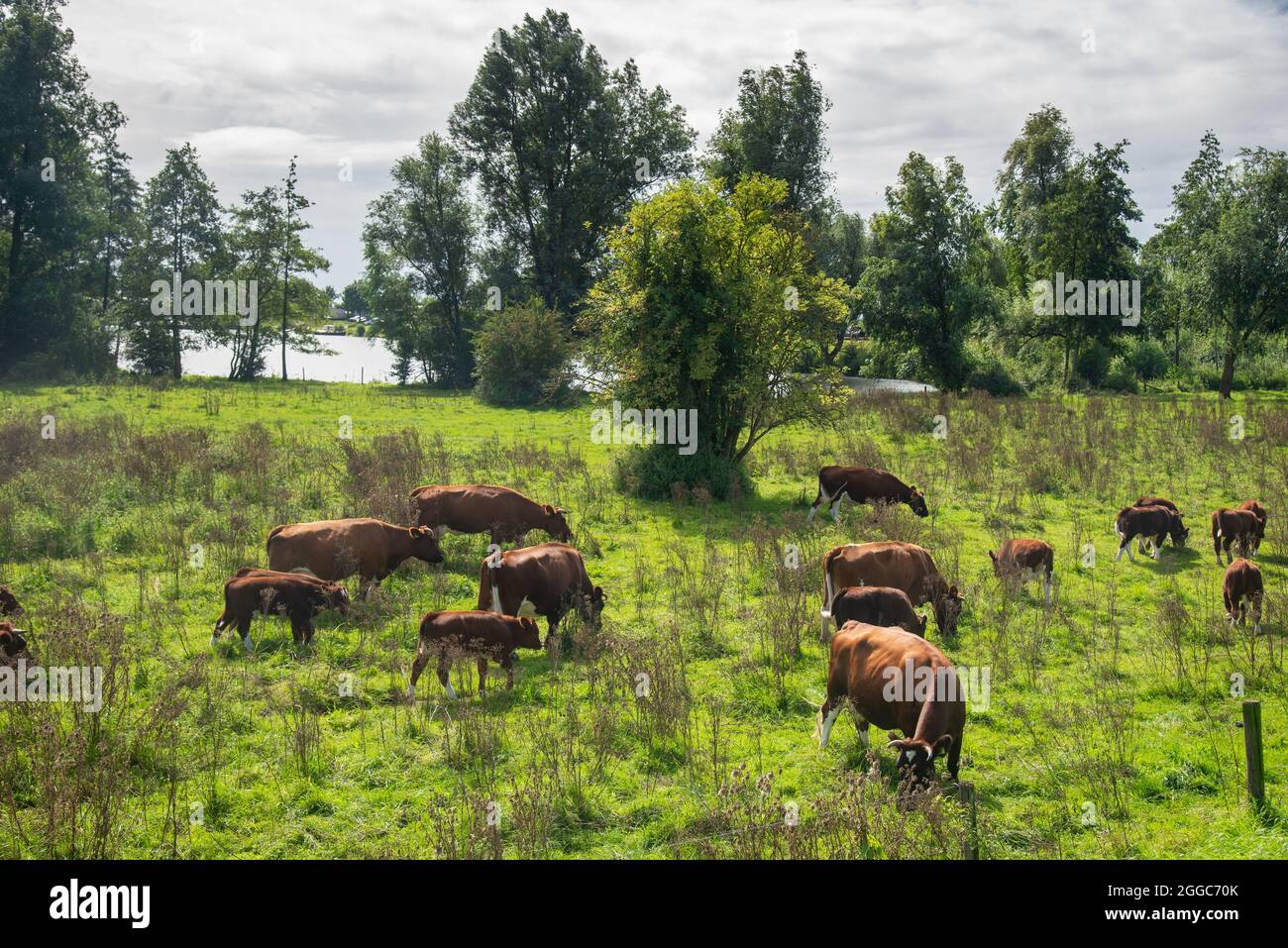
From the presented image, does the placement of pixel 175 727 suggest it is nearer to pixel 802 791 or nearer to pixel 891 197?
pixel 802 791

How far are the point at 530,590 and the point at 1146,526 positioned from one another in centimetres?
1097

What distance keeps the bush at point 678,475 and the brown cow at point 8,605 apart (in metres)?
12.4

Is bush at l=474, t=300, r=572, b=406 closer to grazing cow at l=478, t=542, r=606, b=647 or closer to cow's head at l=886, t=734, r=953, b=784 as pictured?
grazing cow at l=478, t=542, r=606, b=647

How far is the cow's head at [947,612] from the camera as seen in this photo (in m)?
11.8

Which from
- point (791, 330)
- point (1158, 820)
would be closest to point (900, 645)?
point (1158, 820)

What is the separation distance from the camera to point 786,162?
47.6 m

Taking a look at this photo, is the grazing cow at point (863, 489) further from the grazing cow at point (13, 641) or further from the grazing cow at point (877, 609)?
the grazing cow at point (13, 641)

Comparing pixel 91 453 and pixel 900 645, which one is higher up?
pixel 91 453

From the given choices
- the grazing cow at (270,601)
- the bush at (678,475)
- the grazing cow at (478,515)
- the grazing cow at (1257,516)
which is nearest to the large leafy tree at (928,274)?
the bush at (678,475)

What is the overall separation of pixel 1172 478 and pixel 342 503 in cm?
1881

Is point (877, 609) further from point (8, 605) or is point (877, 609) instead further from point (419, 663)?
point (8, 605)

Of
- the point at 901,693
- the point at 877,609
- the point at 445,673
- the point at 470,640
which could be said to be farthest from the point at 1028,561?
the point at 445,673
